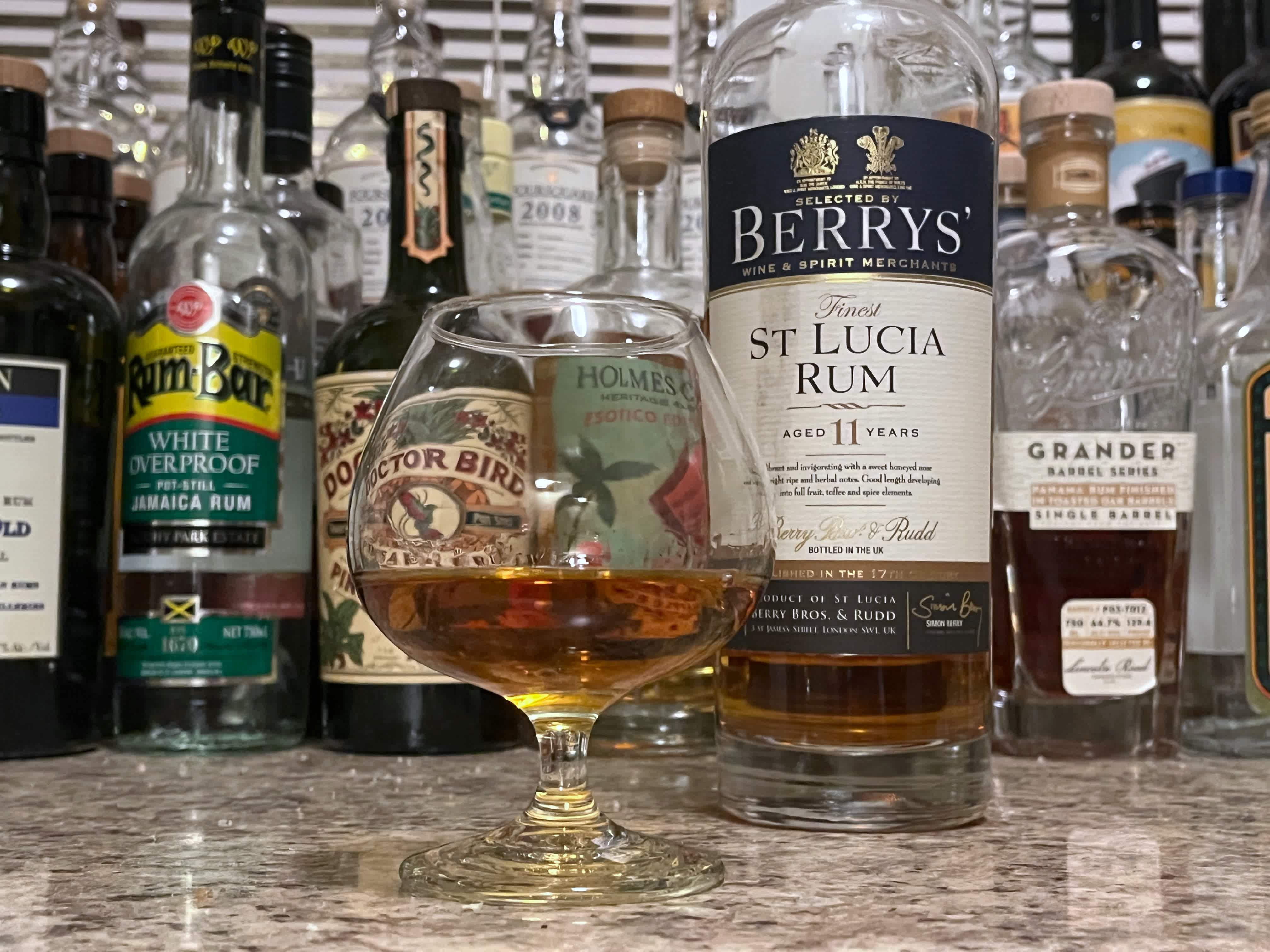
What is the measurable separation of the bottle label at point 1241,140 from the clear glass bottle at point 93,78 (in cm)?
100

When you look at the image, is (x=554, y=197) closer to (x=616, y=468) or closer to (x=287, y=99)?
(x=287, y=99)

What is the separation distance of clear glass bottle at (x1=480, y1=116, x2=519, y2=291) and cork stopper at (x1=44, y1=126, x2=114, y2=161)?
0.98 feet

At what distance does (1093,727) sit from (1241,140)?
0.56 metres

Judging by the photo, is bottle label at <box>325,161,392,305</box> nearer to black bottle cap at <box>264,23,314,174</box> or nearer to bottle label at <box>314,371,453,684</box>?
black bottle cap at <box>264,23,314,174</box>

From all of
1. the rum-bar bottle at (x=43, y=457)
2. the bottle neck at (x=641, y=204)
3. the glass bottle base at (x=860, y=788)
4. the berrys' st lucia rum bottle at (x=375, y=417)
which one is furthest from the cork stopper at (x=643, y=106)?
the glass bottle base at (x=860, y=788)

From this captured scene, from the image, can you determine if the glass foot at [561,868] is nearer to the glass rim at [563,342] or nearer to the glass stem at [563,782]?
the glass stem at [563,782]

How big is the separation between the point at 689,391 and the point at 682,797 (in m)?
0.27

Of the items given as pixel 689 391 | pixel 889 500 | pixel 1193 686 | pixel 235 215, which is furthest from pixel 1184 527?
pixel 235 215

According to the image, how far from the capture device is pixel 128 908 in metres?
0.48

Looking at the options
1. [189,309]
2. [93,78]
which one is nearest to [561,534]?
[189,309]

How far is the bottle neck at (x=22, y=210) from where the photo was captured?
94 centimetres

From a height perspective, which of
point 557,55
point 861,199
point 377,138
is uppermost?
point 557,55

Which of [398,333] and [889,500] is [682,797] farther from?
[398,333]

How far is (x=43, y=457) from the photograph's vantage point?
0.91 meters
